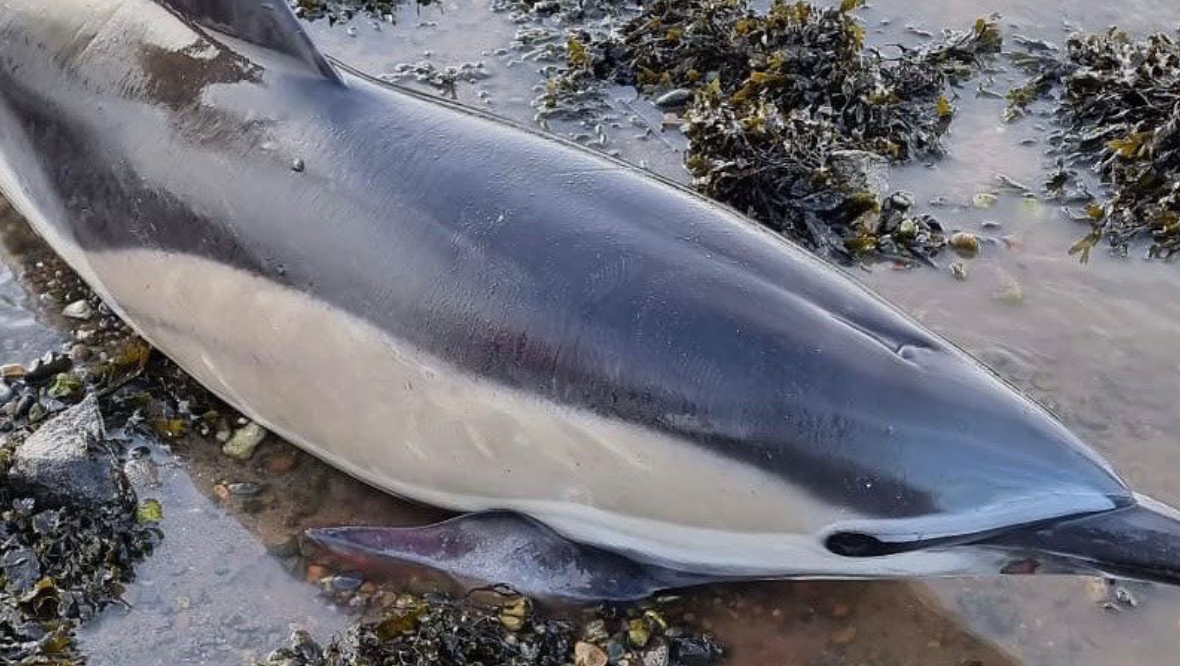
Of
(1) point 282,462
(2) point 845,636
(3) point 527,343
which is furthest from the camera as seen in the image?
(1) point 282,462

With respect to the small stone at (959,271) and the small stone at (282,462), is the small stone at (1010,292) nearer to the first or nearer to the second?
the small stone at (959,271)

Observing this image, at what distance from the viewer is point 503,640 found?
4.61 metres

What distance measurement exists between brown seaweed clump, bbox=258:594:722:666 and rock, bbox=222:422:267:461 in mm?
1017

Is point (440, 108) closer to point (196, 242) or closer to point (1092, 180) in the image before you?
point (196, 242)

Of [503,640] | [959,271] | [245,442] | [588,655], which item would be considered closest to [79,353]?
[245,442]

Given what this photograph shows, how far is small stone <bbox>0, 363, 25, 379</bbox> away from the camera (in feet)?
18.6

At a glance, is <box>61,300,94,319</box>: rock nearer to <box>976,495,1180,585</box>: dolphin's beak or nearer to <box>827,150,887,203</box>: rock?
<box>827,150,887,203</box>: rock

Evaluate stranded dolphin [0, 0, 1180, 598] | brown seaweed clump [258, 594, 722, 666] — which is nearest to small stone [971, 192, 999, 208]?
stranded dolphin [0, 0, 1180, 598]

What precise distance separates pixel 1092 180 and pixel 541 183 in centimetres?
365

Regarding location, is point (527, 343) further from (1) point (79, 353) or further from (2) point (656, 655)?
(1) point (79, 353)

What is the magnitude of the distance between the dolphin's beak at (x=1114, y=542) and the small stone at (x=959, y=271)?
2386mm

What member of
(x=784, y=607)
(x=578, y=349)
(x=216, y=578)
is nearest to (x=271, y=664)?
(x=216, y=578)

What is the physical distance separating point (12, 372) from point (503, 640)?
2.61 m

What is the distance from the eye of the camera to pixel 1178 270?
6.36 metres
